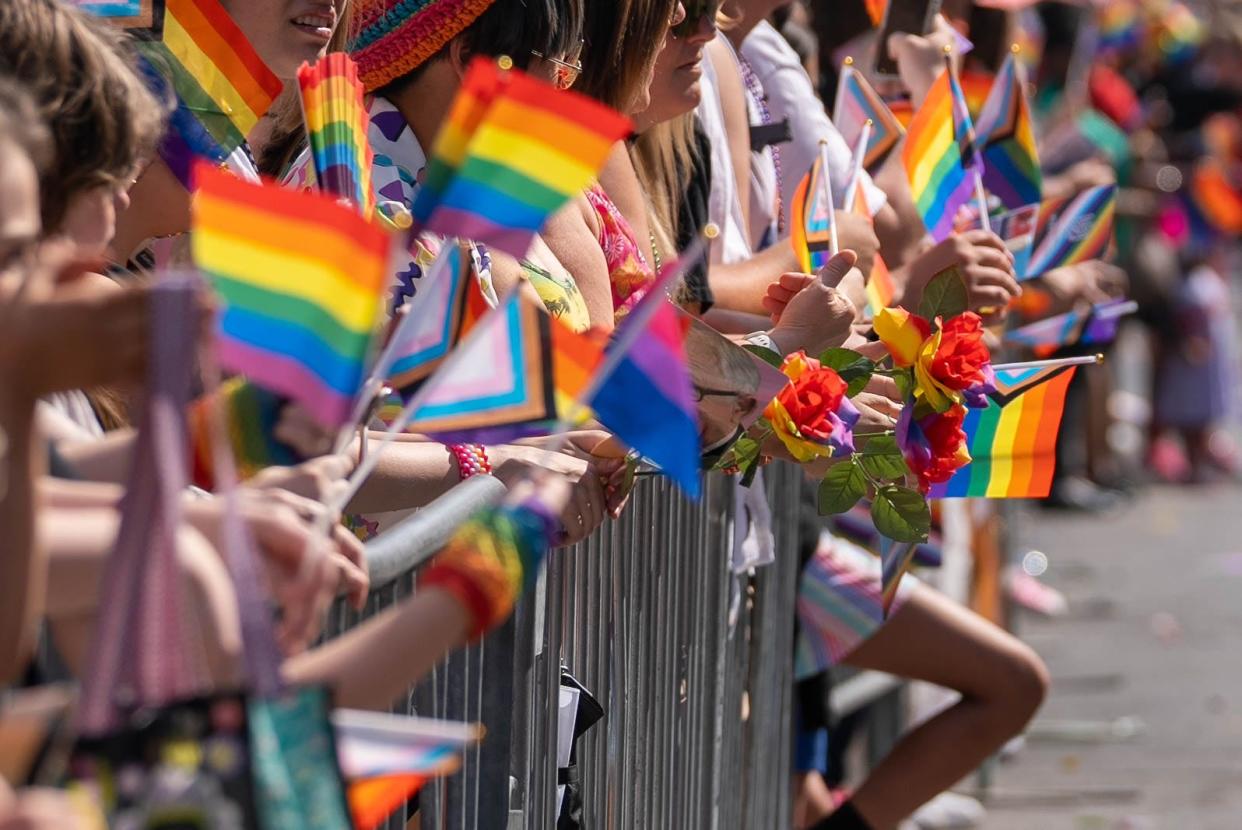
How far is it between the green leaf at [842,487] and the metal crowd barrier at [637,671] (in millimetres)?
263

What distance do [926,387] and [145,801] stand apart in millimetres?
1929

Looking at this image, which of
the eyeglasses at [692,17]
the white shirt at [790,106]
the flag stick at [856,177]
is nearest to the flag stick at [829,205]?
the flag stick at [856,177]

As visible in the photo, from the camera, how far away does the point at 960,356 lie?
125 inches

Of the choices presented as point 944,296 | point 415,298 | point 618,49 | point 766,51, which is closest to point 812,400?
point 944,296

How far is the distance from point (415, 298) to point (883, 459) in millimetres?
1400

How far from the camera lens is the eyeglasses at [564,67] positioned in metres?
3.10

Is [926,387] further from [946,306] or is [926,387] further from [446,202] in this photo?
[446,202]

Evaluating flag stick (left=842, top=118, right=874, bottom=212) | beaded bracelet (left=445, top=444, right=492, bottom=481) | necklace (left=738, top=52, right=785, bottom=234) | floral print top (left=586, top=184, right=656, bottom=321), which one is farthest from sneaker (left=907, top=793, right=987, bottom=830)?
beaded bracelet (left=445, top=444, right=492, bottom=481)

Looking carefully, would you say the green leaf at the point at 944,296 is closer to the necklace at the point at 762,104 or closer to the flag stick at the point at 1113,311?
the necklace at the point at 762,104

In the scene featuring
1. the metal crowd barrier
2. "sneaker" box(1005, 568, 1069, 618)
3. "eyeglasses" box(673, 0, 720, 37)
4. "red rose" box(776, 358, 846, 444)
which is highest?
"eyeglasses" box(673, 0, 720, 37)

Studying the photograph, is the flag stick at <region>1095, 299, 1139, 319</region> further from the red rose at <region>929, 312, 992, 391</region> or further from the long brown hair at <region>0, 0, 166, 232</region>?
the long brown hair at <region>0, 0, 166, 232</region>

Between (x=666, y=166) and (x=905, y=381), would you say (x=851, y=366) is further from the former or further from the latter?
(x=666, y=166)

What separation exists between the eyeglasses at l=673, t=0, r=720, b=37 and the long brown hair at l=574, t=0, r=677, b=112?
0.61 feet

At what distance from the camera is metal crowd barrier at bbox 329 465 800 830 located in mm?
2471
